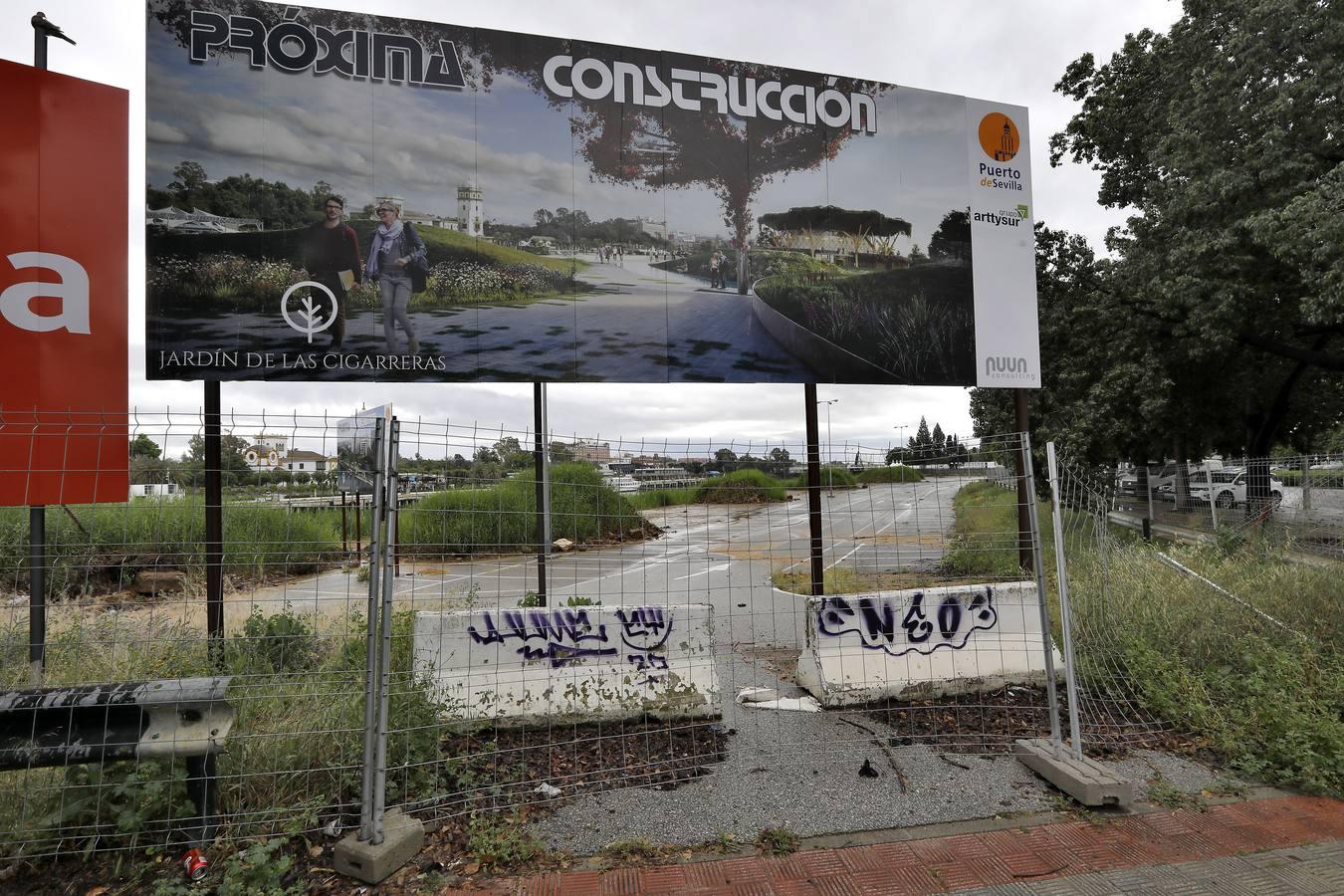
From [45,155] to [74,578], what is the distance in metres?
5.83

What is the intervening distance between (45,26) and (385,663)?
538 cm

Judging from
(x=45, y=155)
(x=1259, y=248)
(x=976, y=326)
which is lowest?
(x=976, y=326)

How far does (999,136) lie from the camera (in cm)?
788

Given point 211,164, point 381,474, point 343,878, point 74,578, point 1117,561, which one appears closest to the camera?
point 343,878

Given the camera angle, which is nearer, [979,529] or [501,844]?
[501,844]

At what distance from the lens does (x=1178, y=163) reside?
581 inches

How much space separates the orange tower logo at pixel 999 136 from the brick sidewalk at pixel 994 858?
256 inches

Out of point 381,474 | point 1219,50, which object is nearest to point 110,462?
point 381,474

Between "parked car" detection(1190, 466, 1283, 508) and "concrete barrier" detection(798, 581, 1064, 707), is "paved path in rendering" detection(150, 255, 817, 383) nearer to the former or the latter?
"concrete barrier" detection(798, 581, 1064, 707)

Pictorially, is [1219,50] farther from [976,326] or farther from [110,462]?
[110,462]

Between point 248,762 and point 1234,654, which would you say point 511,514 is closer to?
point 248,762

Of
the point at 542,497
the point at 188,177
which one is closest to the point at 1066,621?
the point at 542,497

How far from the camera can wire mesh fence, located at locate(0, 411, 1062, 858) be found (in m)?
3.76

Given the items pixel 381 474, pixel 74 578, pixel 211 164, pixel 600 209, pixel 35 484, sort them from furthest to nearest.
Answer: pixel 74 578, pixel 600 209, pixel 211 164, pixel 35 484, pixel 381 474
